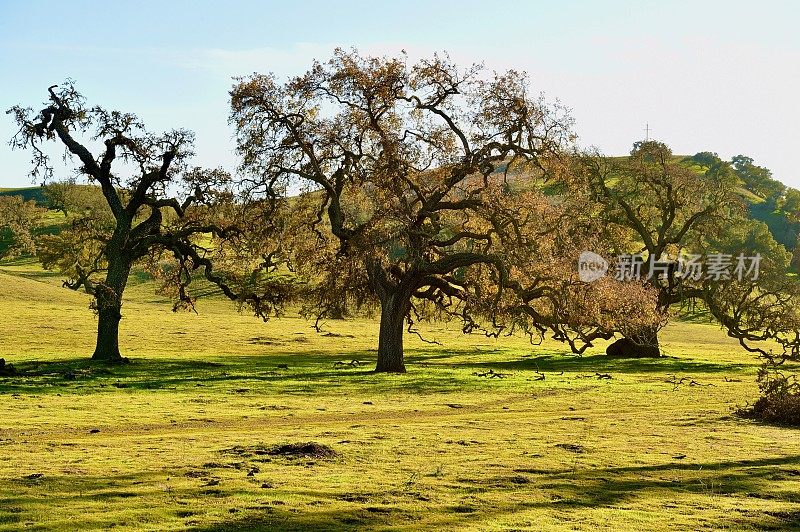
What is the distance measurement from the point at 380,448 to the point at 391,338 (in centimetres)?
2424

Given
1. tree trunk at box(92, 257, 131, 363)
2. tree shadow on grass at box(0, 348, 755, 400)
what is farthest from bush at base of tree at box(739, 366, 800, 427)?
tree trunk at box(92, 257, 131, 363)

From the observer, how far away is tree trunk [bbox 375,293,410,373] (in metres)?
44.9

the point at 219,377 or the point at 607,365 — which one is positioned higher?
the point at 607,365

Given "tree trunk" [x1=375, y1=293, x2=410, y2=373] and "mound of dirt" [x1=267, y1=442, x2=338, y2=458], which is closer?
"mound of dirt" [x1=267, y1=442, x2=338, y2=458]

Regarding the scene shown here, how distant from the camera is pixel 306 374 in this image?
142ft

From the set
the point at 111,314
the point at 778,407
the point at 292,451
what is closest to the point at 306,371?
the point at 111,314

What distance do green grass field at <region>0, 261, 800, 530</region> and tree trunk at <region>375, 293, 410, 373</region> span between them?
107 cm

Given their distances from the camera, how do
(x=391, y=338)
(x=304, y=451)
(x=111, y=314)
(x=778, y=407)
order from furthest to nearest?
1. (x=111, y=314)
2. (x=391, y=338)
3. (x=778, y=407)
4. (x=304, y=451)

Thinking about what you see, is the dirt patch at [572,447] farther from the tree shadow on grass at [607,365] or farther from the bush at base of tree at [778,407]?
the tree shadow on grass at [607,365]

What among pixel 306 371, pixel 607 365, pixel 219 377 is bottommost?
pixel 219 377

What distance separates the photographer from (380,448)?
20.8m

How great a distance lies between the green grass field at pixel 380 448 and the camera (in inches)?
550

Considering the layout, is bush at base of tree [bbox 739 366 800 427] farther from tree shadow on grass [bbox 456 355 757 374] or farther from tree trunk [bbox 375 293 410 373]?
tree shadow on grass [bbox 456 355 757 374]

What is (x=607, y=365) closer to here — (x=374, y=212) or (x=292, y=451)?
(x=374, y=212)
